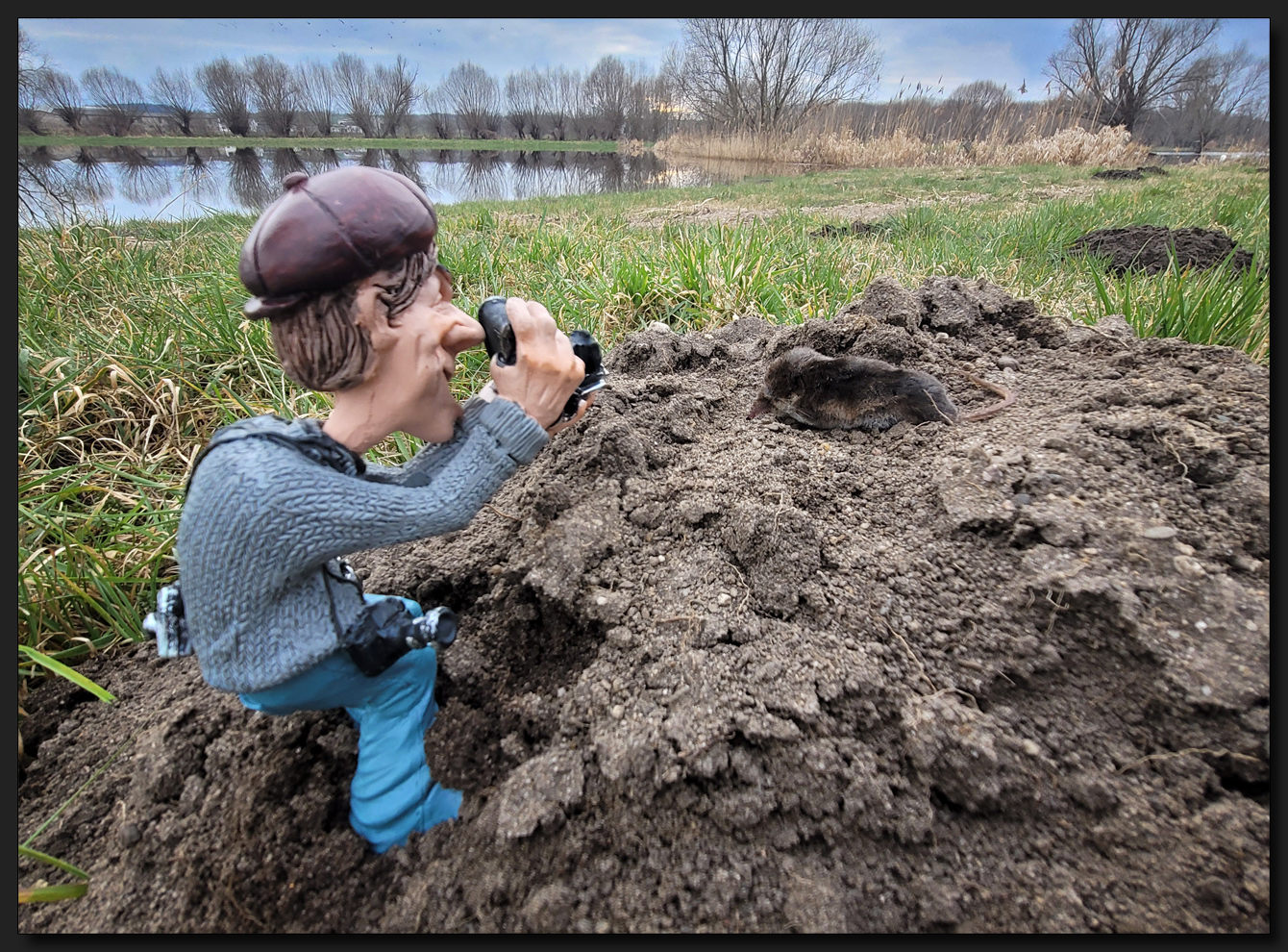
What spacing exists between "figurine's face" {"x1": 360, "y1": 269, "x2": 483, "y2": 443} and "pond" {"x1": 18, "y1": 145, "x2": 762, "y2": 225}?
14.4ft

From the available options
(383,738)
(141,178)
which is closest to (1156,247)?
(383,738)

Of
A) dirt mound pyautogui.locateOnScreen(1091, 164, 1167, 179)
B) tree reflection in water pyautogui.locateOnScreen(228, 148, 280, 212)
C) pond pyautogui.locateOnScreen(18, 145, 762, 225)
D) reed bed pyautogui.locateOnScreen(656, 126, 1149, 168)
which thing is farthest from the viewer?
reed bed pyautogui.locateOnScreen(656, 126, 1149, 168)

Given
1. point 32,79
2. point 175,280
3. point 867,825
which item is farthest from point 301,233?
point 32,79

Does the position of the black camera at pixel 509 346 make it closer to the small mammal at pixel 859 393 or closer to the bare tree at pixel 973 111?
the small mammal at pixel 859 393

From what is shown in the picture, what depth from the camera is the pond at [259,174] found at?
184 inches

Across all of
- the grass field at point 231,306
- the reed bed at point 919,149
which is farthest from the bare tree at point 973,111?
the grass field at point 231,306

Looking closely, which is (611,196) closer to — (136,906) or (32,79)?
(32,79)

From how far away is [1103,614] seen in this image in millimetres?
1041

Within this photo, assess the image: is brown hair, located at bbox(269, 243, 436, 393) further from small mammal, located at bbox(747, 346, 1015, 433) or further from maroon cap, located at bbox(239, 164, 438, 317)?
small mammal, located at bbox(747, 346, 1015, 433)

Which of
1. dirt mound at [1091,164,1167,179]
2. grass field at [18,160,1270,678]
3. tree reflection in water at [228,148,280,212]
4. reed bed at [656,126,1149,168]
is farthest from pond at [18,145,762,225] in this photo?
dirt mound at [1091,164,1167,179]

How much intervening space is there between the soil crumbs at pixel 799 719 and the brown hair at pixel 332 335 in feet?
1.84

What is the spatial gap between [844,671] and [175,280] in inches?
→ 151

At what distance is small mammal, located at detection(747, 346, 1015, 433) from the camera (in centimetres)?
164

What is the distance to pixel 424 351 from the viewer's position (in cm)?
101
